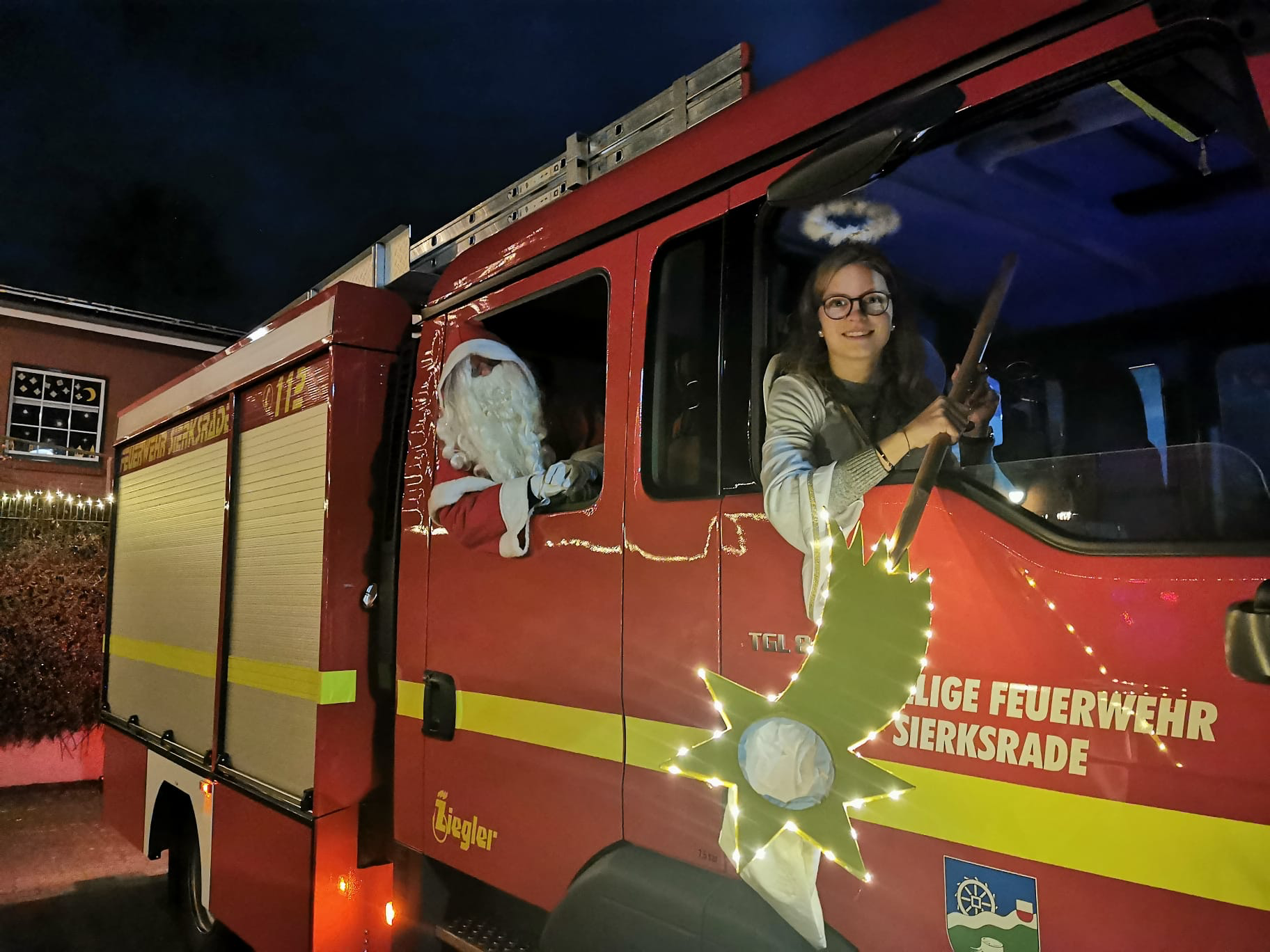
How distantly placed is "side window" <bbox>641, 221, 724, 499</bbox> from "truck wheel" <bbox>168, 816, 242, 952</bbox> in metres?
3.25

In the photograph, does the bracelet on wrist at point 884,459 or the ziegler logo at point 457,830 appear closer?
the bracelet on wrist at point 884,459

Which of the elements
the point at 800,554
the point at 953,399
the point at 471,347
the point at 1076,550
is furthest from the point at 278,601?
the point at 1076,550

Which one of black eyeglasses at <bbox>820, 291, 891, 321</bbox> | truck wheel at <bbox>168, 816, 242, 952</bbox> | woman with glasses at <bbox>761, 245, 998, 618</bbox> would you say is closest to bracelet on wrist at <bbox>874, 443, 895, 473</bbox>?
woman with glasses at <bbox>761, 245, 998, 618</bbox>

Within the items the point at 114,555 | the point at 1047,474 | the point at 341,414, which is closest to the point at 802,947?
the point at 1047,474

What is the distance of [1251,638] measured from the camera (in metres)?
1.21

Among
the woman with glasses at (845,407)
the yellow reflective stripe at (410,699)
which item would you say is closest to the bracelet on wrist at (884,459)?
the woman with glasses at (845,407)

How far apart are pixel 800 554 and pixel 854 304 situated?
517 millimetres

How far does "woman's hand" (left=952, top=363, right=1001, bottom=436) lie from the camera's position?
5.38 ft

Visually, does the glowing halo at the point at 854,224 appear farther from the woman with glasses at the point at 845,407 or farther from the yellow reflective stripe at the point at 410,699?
the yellow reflective stripe at the point at 410,699

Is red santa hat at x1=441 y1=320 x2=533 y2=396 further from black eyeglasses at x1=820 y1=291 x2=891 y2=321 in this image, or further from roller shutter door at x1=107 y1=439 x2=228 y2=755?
roller shutter door at x1=107 y1=439 x2=228 y2=755

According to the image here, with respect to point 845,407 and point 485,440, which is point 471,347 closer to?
point 485,440

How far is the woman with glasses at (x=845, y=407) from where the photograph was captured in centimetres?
168

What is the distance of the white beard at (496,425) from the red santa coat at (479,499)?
4 cm

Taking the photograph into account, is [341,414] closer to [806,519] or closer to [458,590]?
[458,590]
